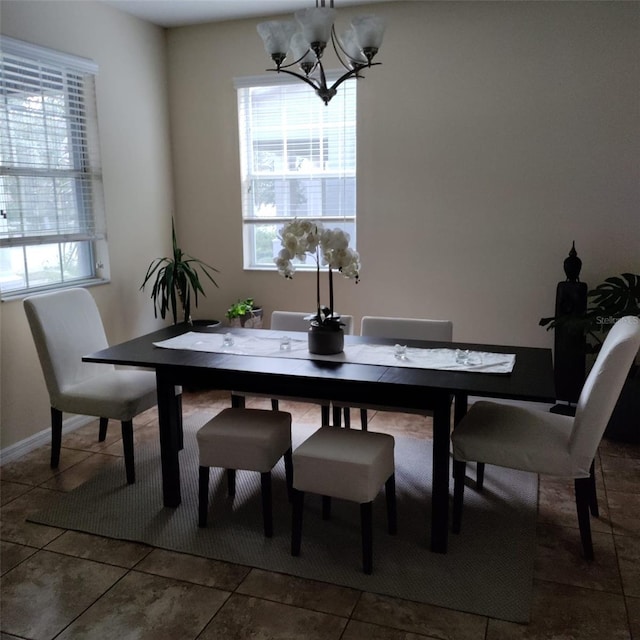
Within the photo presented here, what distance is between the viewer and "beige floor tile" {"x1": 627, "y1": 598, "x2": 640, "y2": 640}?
2012mm

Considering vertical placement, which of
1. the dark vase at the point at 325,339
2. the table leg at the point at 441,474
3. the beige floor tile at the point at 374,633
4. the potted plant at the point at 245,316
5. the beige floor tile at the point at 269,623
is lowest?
the beige floor tile at the point at 269,623

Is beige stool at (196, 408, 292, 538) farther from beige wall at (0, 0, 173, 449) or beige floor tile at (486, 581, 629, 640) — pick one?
beige wall at (0, 0, 173, 449)

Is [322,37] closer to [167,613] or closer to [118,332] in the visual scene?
[167,613]

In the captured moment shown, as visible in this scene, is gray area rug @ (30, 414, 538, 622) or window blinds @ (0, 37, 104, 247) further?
window blinds @ (0, 37, 104, 247)

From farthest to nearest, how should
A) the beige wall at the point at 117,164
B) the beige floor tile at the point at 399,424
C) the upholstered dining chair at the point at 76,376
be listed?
the beige floor tile at the point at 399,424, the beige wall at the point at 117,164, the upholstered dining chair at the point at 76,376

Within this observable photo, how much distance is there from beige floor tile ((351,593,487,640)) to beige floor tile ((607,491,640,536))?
3.10 ft

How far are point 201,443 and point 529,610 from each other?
4.63ft

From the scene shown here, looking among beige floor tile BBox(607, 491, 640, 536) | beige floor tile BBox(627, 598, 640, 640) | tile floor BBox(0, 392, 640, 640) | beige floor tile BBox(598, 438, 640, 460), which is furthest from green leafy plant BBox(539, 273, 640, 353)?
beige floor tile BBox(627, 598, 640, 640)

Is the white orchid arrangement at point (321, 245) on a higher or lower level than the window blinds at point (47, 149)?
lower

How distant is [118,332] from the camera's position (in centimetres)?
423

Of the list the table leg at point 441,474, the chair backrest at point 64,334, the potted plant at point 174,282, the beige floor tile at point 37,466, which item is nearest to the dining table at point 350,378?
the table leg at point 441,474

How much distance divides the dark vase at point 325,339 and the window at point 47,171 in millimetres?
1785

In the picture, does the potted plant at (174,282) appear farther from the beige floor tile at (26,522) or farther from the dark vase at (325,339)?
the dark vase at (325,339)

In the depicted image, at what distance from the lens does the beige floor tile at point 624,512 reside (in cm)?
264
